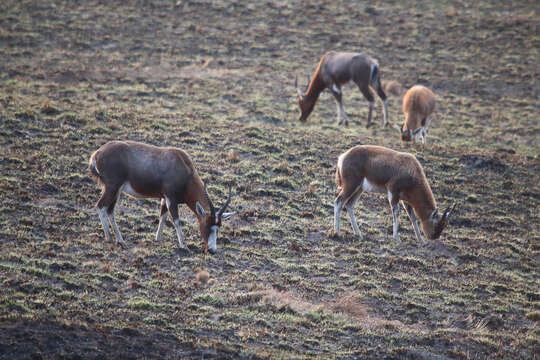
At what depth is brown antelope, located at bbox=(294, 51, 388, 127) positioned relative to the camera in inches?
1032

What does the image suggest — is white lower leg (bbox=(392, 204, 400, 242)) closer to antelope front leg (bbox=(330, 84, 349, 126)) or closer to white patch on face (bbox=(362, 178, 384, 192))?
white patch on face (bbox=(362, 178, 384, 192))

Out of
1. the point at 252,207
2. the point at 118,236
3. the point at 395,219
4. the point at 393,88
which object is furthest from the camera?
the point at 393,88

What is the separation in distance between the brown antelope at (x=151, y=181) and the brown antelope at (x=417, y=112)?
38.8 ft

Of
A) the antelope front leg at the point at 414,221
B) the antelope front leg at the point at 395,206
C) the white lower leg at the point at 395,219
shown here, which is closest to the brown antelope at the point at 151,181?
the antelope front leg at the point at 395,206

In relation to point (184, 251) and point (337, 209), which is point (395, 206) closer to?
point (337, 209)

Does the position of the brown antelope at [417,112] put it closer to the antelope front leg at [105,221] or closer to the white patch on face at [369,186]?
the white patch on face at [369,186]

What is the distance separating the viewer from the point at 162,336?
432 inches

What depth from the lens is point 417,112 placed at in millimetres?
25078

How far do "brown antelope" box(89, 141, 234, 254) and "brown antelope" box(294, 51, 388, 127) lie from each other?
42.0 feet

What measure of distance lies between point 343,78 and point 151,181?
47.5ft

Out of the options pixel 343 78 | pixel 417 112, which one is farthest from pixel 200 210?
pixel 343 78

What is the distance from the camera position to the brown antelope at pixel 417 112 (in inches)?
954

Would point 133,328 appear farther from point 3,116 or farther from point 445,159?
point 445,159

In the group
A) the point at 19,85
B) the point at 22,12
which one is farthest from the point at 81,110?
the point at 22,12
